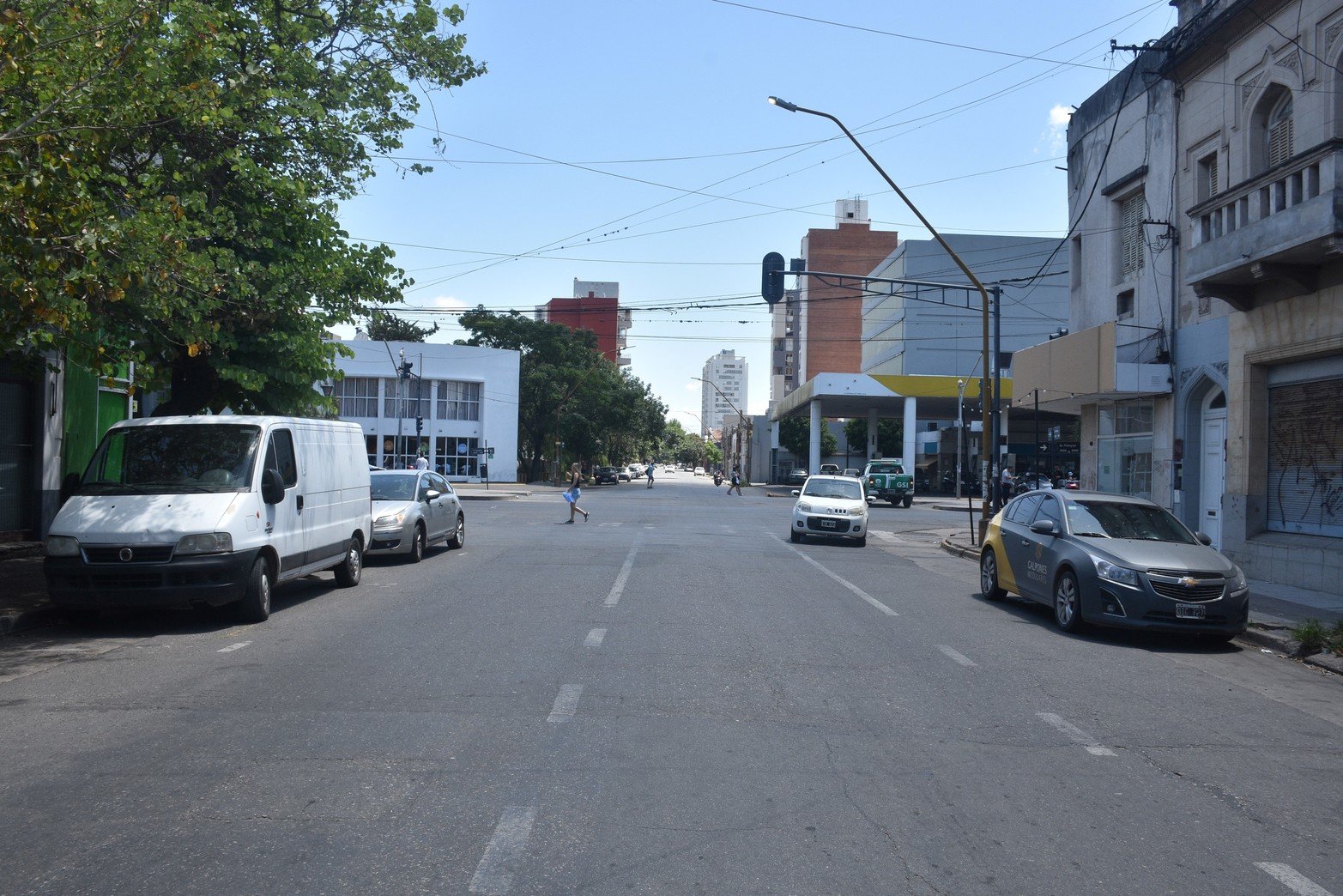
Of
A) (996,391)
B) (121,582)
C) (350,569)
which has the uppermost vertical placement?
(996,391)

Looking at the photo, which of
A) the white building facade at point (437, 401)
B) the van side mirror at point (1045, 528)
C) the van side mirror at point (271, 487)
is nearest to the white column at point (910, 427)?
the white building facade at point (437, 401)

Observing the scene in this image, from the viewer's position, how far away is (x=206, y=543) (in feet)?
34.2

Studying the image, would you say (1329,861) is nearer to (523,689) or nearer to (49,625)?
(523,689)

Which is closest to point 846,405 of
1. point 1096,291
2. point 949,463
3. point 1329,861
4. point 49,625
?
point 949,463

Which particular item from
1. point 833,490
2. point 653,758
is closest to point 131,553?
point 653,758

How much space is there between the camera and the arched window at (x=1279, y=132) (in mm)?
16234

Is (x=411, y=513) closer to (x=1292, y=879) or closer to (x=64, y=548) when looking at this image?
(x=64, y=548)

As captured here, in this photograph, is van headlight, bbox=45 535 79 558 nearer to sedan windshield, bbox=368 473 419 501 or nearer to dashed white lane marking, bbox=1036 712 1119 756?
sedan windshield, bbox=368 473 419 501

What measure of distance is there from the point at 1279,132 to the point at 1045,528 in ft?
29.4

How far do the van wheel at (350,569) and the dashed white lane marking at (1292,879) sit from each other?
11676 mm

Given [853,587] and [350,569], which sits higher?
[350,569]

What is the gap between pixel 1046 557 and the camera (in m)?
12.2

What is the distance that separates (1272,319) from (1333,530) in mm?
3350

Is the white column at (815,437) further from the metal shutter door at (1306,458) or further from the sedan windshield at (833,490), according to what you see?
the metal shutter door at (1306,458)
